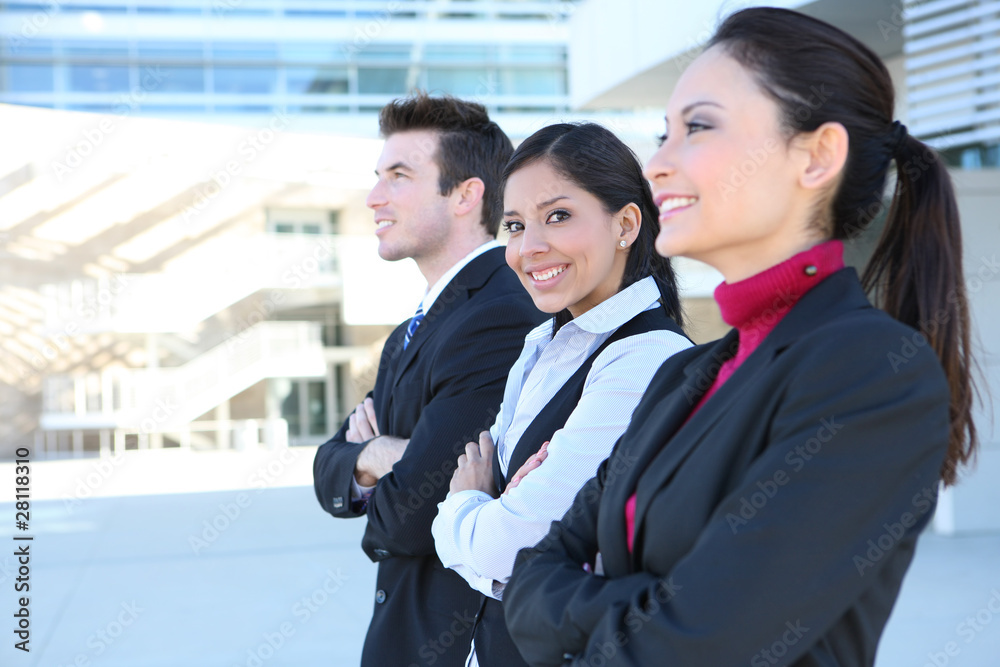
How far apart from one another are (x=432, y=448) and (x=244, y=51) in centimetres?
2843

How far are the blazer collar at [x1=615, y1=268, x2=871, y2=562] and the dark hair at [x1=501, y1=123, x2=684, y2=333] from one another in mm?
759

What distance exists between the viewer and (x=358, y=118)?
94.7 ft

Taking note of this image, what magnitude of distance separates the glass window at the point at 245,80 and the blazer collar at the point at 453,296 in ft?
91.6

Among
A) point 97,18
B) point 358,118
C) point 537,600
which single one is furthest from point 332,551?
point 97,18

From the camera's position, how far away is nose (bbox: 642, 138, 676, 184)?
4.41 feet

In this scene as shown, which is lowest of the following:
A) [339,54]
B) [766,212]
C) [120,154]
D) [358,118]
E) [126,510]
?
[126,510]

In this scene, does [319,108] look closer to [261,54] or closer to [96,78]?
[261,54]

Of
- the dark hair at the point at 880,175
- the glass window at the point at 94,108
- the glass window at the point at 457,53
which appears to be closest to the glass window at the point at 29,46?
the glass window at the point at 94,108

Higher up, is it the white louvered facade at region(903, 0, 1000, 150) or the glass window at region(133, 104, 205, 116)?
the glass window at region(133, 104, 205, 116)

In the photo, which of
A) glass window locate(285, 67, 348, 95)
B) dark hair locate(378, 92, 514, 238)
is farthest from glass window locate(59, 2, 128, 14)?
dark hair locate(378, 92, 514, 238)

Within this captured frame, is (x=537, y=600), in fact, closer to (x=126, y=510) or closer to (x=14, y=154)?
(x=126, y=510)

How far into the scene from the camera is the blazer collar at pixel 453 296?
2.54 meters

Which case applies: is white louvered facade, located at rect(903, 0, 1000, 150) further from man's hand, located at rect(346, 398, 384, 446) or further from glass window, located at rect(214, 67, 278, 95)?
glass window, located at rect(214, 67, 278, 95)

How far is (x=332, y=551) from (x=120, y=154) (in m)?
12.7
